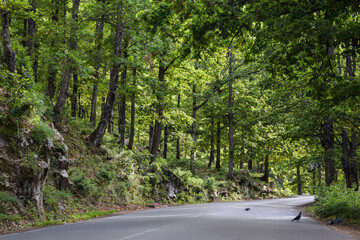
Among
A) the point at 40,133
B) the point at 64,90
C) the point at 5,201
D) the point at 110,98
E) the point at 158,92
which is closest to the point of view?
the point at 5,201

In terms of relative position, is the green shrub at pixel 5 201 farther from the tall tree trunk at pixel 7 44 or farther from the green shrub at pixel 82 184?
the tall tree trunk at pixel 7 44

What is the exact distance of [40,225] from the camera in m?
9.68

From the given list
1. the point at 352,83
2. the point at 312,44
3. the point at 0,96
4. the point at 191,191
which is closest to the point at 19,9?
the point at 0,96

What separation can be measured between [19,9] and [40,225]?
30.0ft

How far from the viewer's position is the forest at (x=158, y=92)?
8.76 m

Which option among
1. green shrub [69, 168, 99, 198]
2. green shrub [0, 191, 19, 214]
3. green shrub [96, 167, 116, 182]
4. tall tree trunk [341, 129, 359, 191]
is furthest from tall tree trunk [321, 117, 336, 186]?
green shrub [0, 191, 19, 214]

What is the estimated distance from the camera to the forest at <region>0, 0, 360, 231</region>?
28.7 ft

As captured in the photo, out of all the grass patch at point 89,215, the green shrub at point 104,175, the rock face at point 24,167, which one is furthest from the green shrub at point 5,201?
the green shrub at point 104,175

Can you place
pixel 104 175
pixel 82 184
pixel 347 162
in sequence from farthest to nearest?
1. pixel 347 162
2. pixel 104 175
3. pixel 82 184

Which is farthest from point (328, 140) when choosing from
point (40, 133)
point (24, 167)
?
point (24, 167)

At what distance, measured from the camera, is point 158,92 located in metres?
18.2

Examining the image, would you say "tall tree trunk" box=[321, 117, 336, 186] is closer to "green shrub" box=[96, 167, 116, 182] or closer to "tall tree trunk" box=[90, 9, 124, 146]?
"green shrub" box=[96, 167, 116, 182]

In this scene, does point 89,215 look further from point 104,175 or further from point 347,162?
point 347,162

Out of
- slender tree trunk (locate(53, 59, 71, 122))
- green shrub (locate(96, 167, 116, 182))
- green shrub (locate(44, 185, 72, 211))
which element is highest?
slender tree trunk (locate(53, 59, 71, 122))
